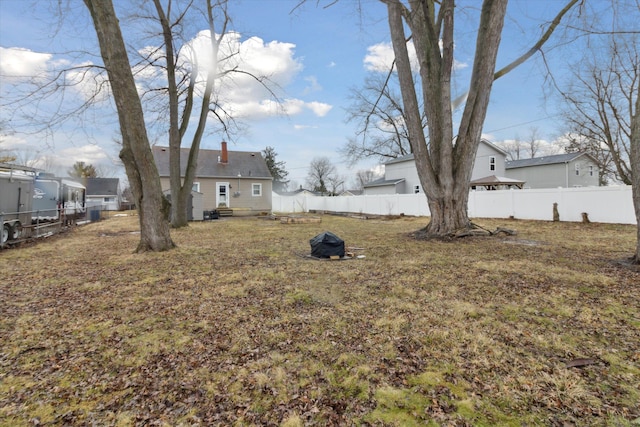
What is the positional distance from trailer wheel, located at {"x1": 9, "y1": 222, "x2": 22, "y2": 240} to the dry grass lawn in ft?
14.2

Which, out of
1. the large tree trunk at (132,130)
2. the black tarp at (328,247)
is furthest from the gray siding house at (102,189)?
the black tarp at (328,247)

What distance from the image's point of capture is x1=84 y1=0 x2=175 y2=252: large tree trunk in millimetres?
6164

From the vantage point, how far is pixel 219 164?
2298cm

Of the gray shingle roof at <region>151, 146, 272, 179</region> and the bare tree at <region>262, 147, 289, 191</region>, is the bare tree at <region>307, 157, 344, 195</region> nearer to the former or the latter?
the bare tree at <region>262, 147, 289, 191</region>

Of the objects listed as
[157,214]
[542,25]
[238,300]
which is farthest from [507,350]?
[542,25]

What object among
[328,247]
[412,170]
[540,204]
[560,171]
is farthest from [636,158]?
[560,171]

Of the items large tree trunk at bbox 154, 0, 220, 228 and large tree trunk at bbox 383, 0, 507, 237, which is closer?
large tree trunk at bbox 383, 0, 507, 237

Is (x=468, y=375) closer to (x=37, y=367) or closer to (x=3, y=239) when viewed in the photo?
(x=37, y=367)

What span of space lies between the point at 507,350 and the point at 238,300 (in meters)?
2.82

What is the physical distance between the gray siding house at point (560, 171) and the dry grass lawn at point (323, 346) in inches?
996

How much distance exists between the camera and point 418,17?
8.52m

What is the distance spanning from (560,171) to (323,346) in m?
30.3

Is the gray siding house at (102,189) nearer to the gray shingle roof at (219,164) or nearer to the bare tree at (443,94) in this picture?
the gray shingle roof at (219,164)

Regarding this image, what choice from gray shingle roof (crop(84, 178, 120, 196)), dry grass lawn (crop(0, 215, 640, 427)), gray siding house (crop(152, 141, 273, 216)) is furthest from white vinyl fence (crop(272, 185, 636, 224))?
gray shingle roof (crop(84, 178, 120, 196))
